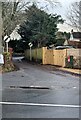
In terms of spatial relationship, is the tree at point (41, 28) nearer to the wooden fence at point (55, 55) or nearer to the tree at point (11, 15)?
the wooden fence at point (55, 55)

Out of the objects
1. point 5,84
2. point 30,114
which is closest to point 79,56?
point 5,84

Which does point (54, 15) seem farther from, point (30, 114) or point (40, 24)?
point (30, 114)

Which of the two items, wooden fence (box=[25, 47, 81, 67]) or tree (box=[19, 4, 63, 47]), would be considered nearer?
wooden fence (box=[25, 47, 81, 67])

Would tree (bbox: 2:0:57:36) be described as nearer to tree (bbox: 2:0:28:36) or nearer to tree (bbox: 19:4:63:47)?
tree (bbox: 2:0:28:36)

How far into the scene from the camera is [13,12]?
1405 inches

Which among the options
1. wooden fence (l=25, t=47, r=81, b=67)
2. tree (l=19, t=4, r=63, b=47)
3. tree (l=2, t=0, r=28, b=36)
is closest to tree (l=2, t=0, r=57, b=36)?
tree (l=2, t=0, r=28, b=36)

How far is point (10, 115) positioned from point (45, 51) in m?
31.0

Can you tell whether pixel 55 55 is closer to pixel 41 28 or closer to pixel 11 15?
pixel 11 15

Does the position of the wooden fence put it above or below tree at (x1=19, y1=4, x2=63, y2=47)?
below

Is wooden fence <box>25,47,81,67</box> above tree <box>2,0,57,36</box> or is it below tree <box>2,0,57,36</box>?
below

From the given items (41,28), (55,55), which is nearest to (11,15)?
(55,55)

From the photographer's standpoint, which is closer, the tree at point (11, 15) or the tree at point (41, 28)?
the tree at point (11, 15)

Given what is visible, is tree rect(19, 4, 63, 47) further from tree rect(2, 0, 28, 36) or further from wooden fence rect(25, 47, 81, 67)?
tree rect(2, 0, 28, 36)

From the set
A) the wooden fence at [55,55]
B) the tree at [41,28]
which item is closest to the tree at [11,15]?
the wooden fence at [55,55]
